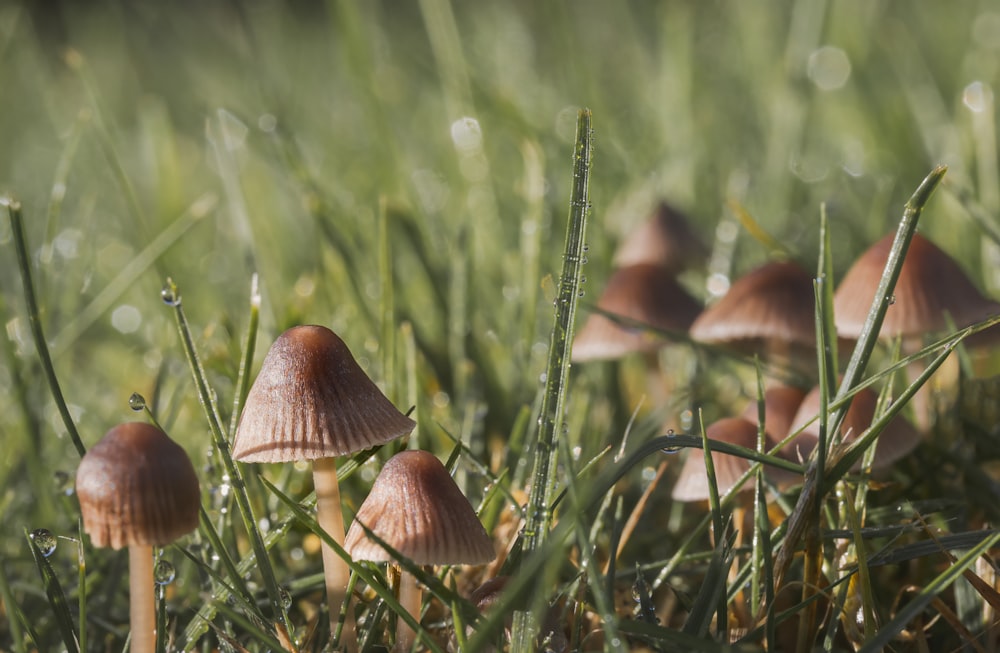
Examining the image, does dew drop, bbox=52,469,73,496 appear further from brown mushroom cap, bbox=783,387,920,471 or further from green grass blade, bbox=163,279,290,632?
brown mushroom cap, bbox=783,387,920,471

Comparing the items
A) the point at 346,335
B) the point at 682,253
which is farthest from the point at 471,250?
the point at 682,253

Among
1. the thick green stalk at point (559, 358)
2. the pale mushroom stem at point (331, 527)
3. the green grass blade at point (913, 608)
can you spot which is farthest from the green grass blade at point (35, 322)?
the green grass blade at point (913, 608)

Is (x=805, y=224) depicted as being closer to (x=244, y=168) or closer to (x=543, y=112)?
(x=543, y=112)

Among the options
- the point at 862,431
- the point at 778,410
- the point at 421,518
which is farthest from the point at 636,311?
the point at 421,518

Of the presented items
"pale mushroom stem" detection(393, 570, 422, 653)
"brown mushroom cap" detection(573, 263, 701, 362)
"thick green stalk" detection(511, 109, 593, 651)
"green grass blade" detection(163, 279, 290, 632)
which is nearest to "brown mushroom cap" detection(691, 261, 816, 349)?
"brown mushroom cap" detection(573, 263, 701, 362)

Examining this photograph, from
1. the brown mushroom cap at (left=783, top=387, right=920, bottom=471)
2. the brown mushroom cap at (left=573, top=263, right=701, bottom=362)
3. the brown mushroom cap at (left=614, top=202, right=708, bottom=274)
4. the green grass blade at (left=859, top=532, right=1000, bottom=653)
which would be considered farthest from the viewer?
the brown mushroom cap at (left=614, top=202, right=708, bottom=274)

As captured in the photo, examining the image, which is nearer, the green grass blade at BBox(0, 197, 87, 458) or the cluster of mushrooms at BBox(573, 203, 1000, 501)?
the green grass blade at BBox(0, 197, 87, 458)

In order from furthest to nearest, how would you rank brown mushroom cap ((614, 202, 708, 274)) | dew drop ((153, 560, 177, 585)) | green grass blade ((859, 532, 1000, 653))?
brown mushroom cap ((614, 202, 708, 274))
dew drop ((153, 560, 177, 585))
green grass blade ((859, 532, 1000, 653))
